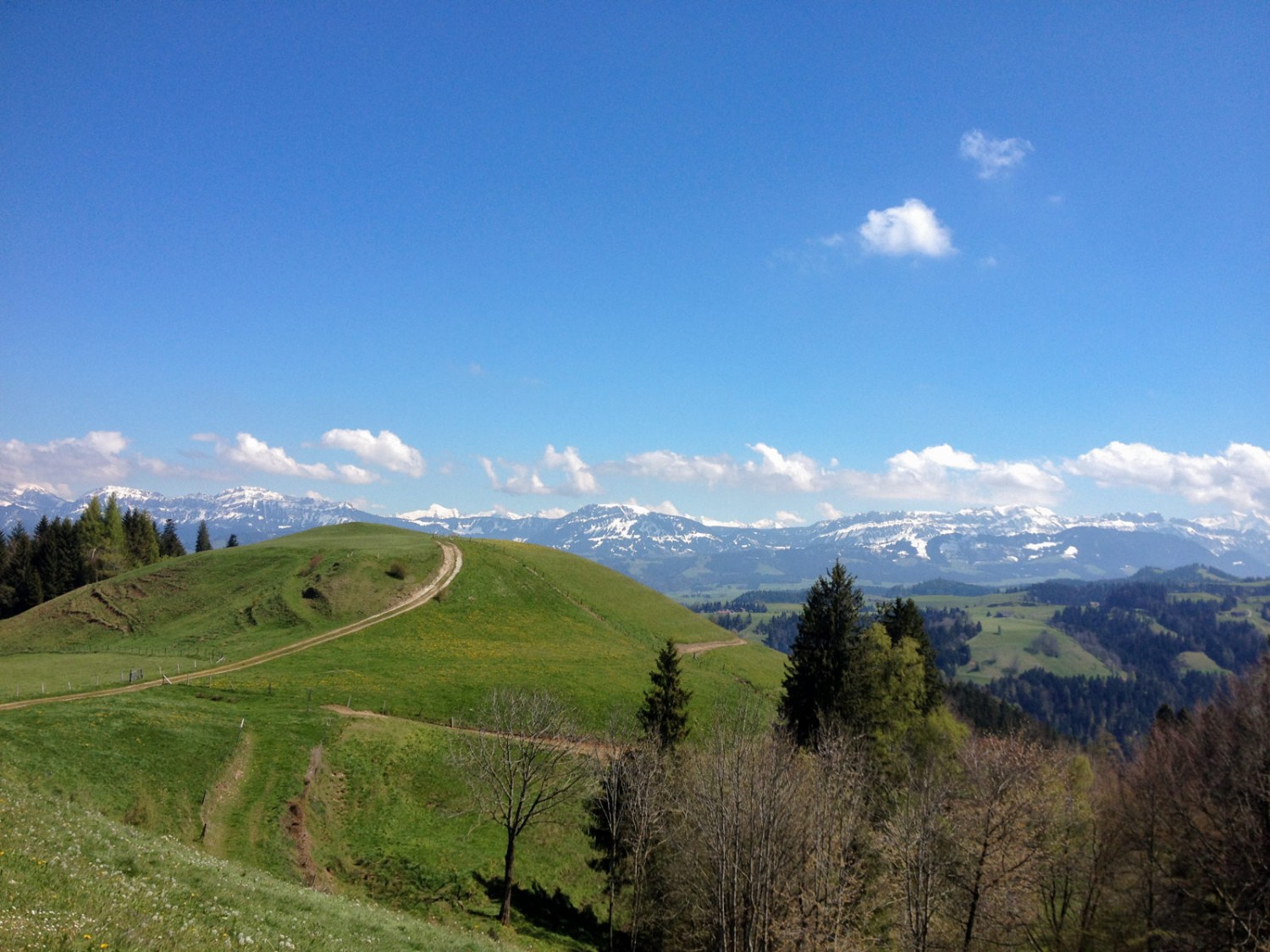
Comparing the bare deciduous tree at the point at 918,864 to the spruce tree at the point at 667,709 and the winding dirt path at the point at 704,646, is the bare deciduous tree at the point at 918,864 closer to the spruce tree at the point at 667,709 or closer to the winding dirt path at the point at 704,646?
the spruce tree at the point at 667,709

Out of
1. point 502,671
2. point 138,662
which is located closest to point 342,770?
point 502,671

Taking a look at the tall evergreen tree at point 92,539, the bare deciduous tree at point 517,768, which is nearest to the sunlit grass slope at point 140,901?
the bare deciduous tree at point 517,768

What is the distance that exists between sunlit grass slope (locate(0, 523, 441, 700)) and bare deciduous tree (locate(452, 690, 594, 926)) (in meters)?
35.6

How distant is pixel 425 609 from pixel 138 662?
2806 cm

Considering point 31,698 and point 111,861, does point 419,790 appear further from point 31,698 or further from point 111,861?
point 31,698

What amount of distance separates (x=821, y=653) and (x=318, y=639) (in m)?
52.5

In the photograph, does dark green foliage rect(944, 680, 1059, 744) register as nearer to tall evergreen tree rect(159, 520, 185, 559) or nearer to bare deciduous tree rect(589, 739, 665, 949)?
bare deciduous tree rect(589, 739, 665, 949)

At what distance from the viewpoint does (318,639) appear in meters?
70.1

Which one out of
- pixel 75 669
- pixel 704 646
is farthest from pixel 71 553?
pixel 704 646

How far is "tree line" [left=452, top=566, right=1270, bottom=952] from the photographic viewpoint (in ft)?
89.7

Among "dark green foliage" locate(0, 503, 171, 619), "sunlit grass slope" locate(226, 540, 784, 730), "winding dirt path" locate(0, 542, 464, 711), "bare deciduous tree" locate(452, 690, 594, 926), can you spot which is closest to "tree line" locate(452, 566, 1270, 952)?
"bare deciduous tree" locate(452, 690, 594, 926)

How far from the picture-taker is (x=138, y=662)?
6294cm

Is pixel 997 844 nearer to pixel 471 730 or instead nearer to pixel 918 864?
pixel 918 864

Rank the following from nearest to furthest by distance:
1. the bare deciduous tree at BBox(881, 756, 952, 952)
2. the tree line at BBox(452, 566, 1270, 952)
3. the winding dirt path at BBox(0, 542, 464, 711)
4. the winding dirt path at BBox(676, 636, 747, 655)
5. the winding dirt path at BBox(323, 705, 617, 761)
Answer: the bare deciduous tree at BBox(881, 756, 952, 952) < the tree line at BBox(452, 566, 1270, 952) < the winding dirt path at BBox(323, 705, 617, 761) < the winding dirt path at BBox(0, 542, 464, 711) < the winding dirt path at BBox(676, 636, 747, 655)
